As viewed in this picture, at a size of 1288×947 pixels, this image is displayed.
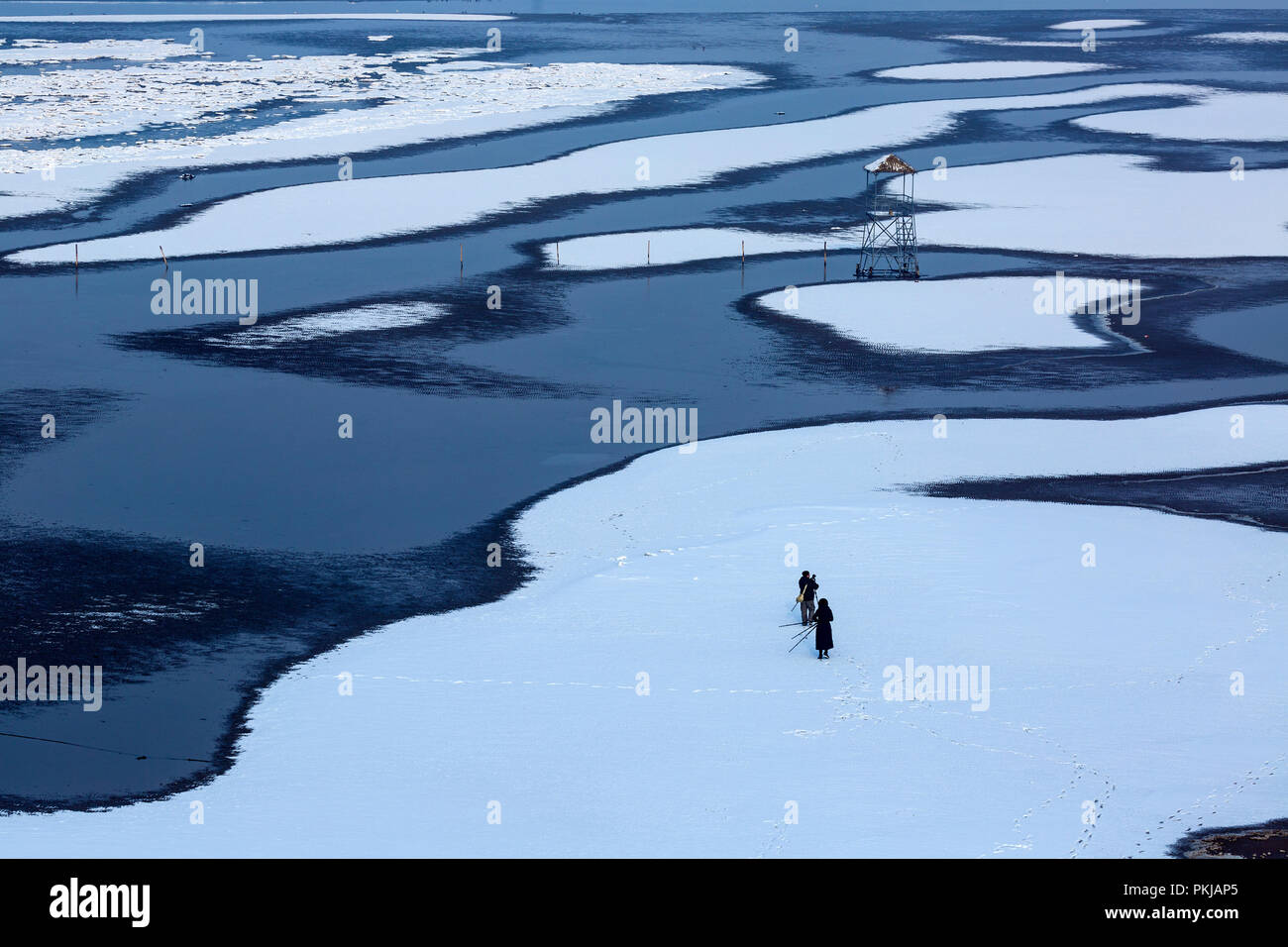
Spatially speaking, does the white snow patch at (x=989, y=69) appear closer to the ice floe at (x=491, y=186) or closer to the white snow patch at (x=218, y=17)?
the ice floe at (x=491, y=186)

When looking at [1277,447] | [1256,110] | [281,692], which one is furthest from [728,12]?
[281,692]

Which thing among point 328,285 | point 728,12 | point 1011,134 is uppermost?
point 728,12

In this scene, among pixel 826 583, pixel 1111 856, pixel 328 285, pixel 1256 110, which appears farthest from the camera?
pixel 1256 110

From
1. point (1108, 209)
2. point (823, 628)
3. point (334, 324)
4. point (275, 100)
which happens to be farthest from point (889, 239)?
point (275, 100)

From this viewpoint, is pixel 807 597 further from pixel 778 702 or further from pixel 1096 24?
pixel 1096 24

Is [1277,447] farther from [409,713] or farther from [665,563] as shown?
[409,713]

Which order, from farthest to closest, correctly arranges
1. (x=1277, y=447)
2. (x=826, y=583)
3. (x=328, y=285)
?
1. (x=328, y=285)
2. (x=1277, y=447)
3. (x=826, y=583)
